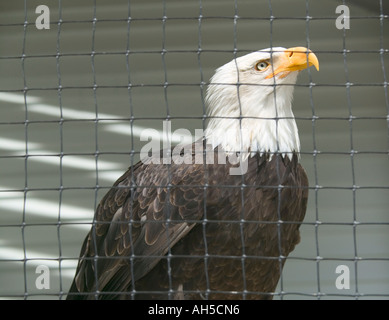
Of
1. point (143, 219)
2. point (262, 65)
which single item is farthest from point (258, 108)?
point (143, 219)

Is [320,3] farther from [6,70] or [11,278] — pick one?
[11,278]

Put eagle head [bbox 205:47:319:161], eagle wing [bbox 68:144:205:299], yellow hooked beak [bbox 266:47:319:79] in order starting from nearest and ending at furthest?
eagle wing [bbox 68:144:205:299], yellow hooked beak [bbox 266:47:319:79], eagle head [bbox 205:47:319:161]

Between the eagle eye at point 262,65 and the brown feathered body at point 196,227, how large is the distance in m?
0.46

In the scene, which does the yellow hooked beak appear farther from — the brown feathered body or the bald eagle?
the brown feathered body

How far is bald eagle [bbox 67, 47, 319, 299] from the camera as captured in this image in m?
3.21

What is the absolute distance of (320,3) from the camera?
4.72 m

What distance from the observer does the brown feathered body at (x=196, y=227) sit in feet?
10.5

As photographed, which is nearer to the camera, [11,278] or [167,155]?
[167,155]

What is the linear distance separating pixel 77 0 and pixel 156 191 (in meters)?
1.96

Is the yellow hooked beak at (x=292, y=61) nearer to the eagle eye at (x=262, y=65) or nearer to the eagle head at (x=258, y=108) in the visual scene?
the eagle head at (x=258, y=108)

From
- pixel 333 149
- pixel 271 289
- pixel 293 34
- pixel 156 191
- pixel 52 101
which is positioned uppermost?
pixel 293 34

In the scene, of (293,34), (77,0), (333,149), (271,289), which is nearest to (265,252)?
(271,289)

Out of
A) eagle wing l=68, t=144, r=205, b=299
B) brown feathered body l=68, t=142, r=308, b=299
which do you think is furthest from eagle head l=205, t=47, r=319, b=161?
eagle wing l=68, t=144, r=205, b=299

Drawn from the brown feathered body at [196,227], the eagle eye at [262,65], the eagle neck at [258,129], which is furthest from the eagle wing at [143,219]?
the eagle eye at [262,65]
